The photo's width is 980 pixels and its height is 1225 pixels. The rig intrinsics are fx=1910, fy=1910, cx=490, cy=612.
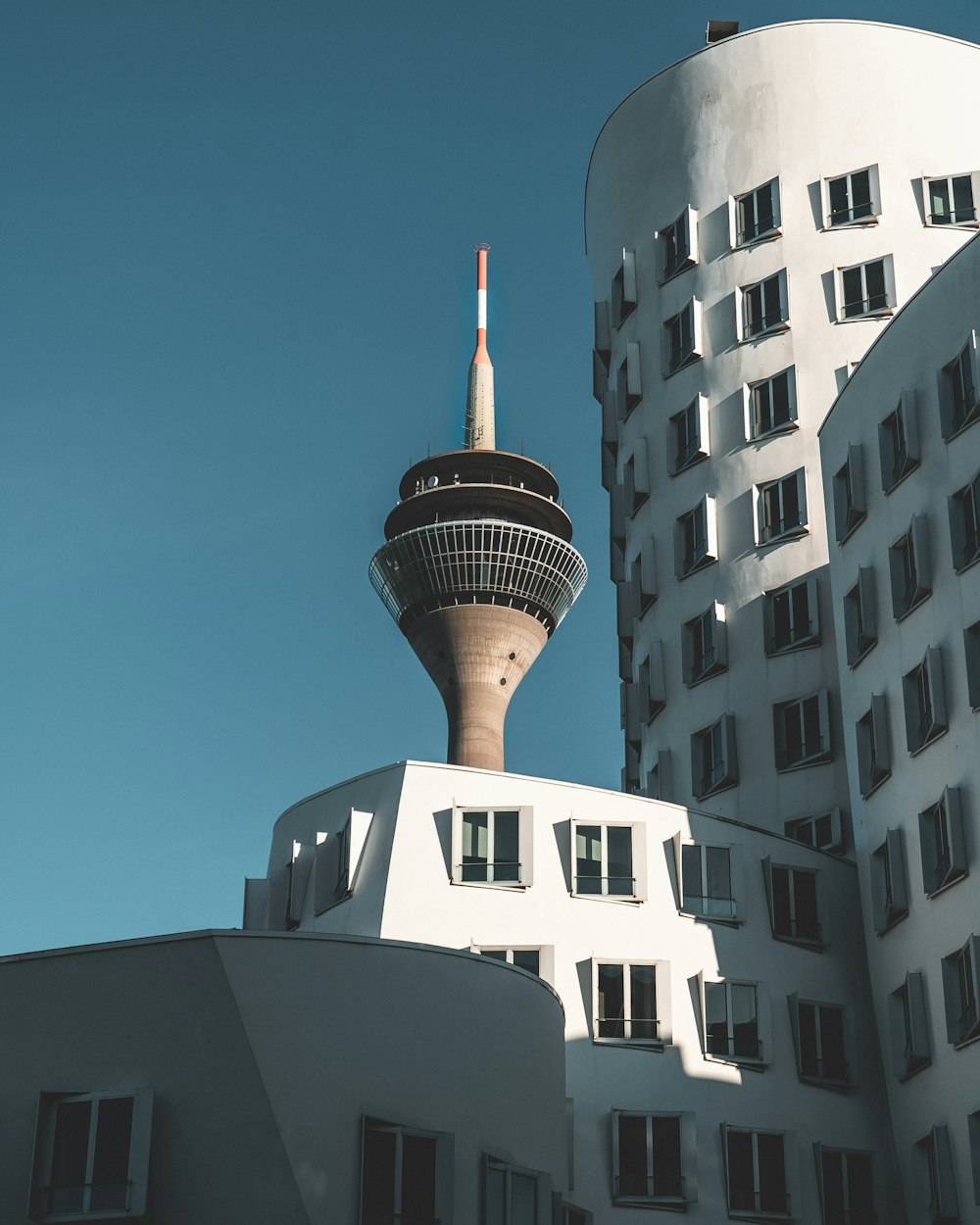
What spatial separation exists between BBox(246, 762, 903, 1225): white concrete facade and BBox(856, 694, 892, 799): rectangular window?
7.74 ft

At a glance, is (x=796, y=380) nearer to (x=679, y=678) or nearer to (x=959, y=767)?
(x=679, y=678)

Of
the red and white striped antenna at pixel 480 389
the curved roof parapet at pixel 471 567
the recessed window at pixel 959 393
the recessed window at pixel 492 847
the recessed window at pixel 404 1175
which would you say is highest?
the red and white striped antenna at pixel 480 389

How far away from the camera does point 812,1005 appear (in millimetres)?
36281

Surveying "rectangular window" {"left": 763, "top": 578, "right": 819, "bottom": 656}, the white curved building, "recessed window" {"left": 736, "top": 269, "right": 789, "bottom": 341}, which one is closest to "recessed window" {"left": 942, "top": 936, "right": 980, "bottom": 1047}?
the white curved building

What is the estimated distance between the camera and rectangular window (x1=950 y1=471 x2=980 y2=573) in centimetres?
3272

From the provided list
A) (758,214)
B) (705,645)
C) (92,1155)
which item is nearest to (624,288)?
(758,214)

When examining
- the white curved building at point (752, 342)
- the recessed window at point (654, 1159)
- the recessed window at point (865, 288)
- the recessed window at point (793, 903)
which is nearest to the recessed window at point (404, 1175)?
the recessed window at point (654, 1159)

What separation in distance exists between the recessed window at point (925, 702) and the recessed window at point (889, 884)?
1.92m

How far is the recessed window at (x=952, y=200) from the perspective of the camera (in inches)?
1844

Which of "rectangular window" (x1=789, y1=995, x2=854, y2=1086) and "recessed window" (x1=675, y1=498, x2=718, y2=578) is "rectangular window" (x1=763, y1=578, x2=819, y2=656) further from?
"rectangular window" (x1=789, y1=995, x2=854, y2=1086)

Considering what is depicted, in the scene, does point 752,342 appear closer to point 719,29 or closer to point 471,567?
point 719,29

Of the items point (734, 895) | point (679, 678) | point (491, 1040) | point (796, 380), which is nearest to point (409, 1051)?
point (491, 1040)

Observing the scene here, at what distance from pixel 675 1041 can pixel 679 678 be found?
11584 mm

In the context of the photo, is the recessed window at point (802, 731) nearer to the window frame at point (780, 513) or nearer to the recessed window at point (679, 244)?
the window frame at point (780, 513)
